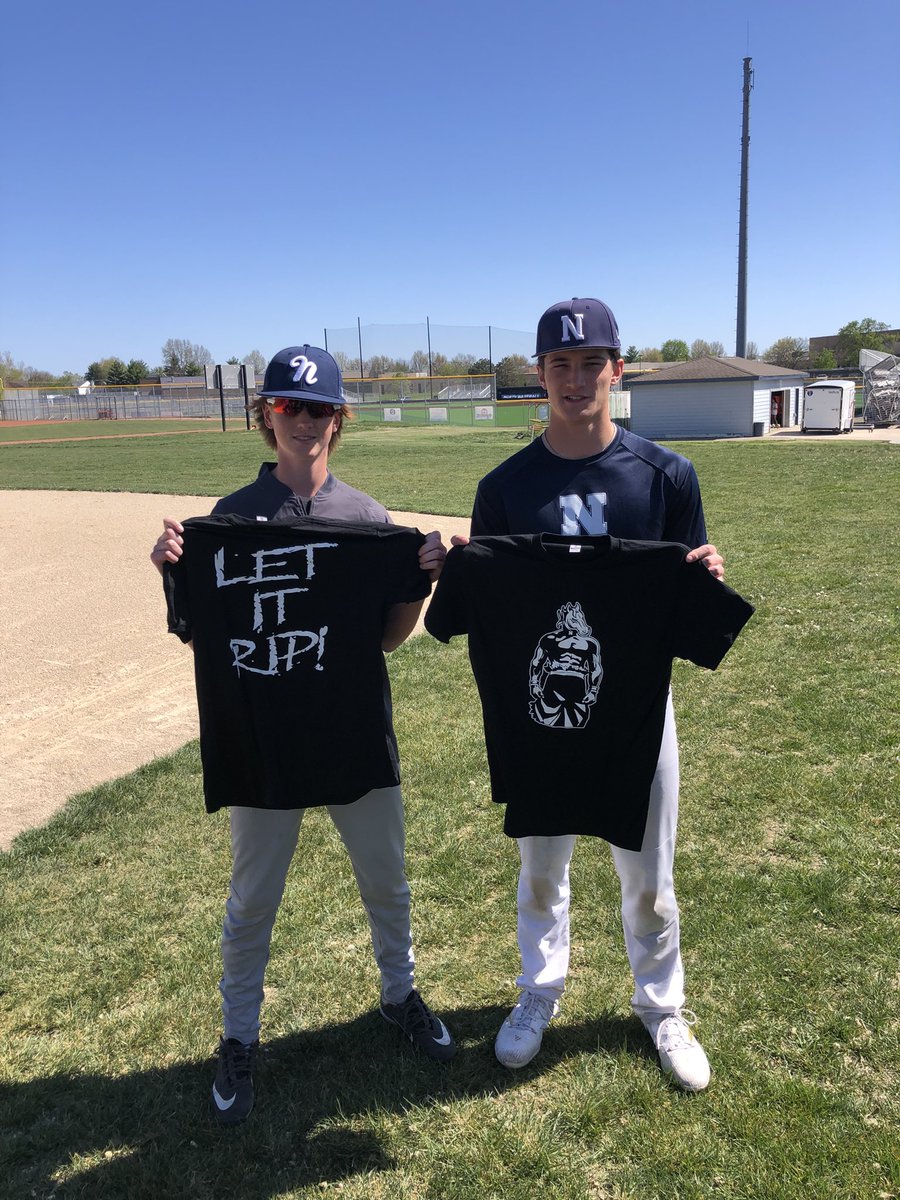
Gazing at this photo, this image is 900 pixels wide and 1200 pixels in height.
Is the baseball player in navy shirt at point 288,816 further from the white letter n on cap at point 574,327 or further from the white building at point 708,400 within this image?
the white building at point 708,400

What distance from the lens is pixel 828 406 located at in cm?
3175

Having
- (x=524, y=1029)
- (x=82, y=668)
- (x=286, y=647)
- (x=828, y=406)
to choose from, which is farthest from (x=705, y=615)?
(x=828, y=406)

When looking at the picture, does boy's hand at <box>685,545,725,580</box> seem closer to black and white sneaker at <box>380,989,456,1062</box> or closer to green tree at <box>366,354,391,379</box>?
black and white sneaker at <box>380,989,456,1062</box>

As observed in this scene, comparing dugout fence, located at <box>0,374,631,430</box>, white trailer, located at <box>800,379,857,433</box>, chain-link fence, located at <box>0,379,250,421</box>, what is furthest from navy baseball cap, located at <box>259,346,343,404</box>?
chain-link fence, located at <box>0,379,250,421</box>

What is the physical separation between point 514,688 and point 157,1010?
1822 millimetres

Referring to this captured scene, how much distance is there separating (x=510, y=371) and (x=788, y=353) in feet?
148

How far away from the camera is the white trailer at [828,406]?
104ft

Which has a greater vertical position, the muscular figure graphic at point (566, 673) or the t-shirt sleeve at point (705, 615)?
the t-shirt sleeve at point (705, 615)

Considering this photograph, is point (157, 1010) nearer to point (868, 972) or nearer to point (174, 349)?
point (868, 972)

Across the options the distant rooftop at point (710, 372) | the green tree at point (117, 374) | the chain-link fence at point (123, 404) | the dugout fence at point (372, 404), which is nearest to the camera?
the distant rooftop at point (710, 372)

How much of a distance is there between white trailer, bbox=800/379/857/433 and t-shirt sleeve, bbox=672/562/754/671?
32.5 m

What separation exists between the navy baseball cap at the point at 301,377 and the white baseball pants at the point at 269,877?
1253 mm

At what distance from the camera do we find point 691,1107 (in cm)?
267

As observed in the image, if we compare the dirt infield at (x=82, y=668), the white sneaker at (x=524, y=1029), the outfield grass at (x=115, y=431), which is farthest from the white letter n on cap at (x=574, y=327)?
the outfield grass at (x=115, y=431)
